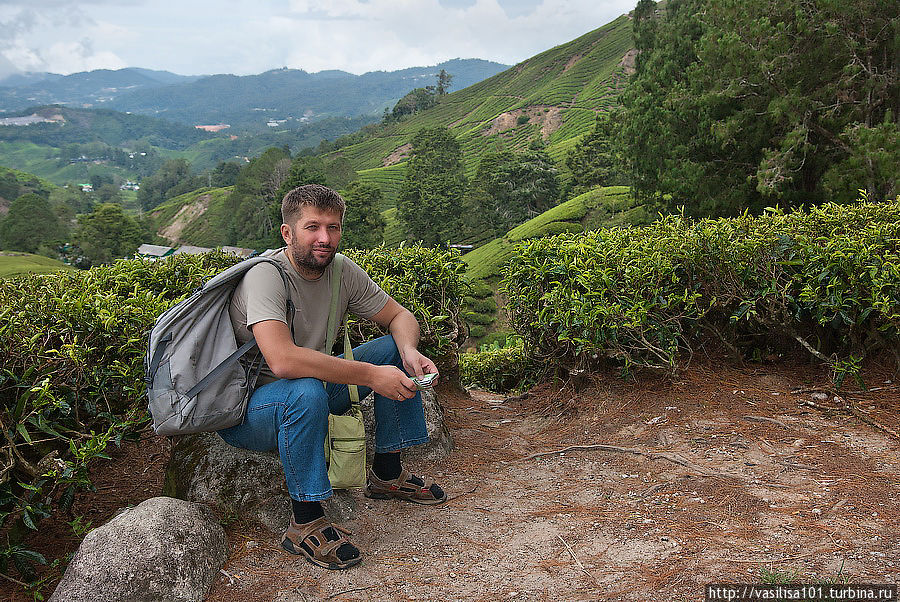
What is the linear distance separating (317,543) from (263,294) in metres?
1.10

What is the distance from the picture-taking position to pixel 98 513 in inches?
128

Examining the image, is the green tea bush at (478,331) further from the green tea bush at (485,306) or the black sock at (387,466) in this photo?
the black sock at (387,466)

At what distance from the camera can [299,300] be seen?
9.98 ft

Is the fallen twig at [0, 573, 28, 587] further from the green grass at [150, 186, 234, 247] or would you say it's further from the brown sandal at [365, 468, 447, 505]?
the green grass at [150, 186, 234, 247]

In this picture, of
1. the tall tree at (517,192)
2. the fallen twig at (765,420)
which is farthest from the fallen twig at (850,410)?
the tall tree at (517,192)

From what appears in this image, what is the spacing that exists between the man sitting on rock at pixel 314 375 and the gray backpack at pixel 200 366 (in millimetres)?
72

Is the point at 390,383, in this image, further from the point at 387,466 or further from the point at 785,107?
the point at 785,107

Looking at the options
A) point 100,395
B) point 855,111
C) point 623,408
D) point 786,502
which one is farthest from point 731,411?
point 855,111

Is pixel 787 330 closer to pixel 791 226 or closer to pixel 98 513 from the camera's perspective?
pixel 791 226

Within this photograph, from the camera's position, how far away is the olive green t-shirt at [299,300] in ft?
9.26

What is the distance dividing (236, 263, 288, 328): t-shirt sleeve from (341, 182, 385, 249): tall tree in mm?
47257

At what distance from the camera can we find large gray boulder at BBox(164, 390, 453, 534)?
10.3ft

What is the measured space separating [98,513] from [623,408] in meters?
3.15

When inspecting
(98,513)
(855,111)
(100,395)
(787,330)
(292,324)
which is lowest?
(98,513)
